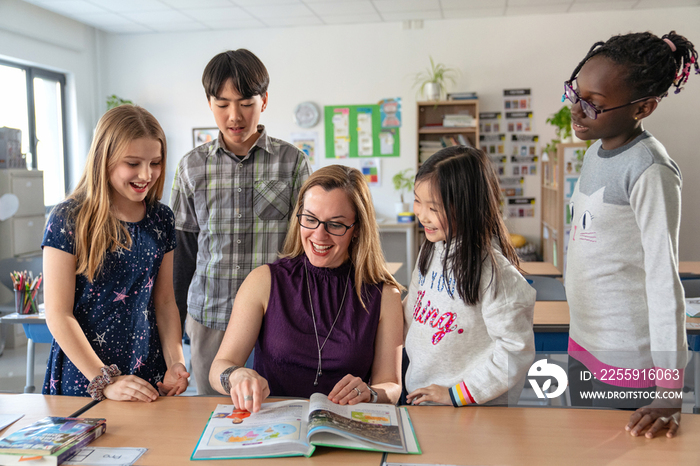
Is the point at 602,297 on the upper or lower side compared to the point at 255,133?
lower

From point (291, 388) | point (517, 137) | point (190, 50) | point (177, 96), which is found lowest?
point (291, 388)

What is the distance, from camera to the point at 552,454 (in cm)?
108

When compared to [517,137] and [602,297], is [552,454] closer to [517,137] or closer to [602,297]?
[602,297]

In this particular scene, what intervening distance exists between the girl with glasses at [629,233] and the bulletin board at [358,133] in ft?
15.0

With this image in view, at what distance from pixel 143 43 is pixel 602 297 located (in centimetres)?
619

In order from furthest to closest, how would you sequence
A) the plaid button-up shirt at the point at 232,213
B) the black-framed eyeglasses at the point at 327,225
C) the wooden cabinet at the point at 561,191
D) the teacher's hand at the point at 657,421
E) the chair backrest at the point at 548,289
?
the wooden cabinet at the point at 561,191, the chair backrest at the point at 548,289, the plaid button-up shirt at the point at 232,213, the black-framed eyeglasses at the point at 327,225, the teacher's hand at the point at 657,421

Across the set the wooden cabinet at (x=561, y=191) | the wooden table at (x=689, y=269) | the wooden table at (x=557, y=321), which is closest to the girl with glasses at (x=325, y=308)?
the wooden table at (x=557, y=321)

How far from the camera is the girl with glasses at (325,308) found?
149 centimetres

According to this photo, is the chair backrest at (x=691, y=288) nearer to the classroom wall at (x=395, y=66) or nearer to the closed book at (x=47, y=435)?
the closed book at (x=47, y=435)

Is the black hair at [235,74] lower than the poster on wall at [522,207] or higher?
higher

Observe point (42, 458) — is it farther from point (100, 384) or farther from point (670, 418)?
point (670, 418)

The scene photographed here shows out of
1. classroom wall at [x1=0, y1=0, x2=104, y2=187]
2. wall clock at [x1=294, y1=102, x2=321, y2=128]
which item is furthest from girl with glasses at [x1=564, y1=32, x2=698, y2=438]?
classroom wall at [x1=0, y1=0, x2=104, y2=187]

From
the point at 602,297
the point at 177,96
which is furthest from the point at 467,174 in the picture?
the point at 177,96

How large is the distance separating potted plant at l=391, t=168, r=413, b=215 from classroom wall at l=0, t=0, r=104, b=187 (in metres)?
3.47
